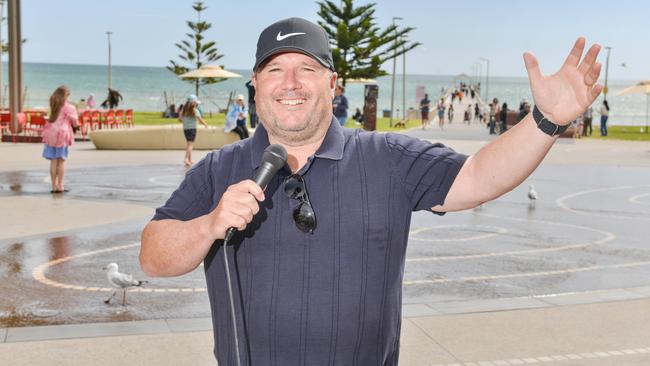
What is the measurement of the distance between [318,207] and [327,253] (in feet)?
0.47

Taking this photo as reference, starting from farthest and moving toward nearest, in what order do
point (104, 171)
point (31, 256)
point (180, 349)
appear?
point (104, 171) < point (31, 256) < point (180, 349)

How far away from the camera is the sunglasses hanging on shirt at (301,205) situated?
2467mm

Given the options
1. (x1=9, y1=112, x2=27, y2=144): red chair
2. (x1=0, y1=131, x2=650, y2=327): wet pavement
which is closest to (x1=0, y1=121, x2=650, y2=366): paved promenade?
(x1=0, y1=131, x2=650, y2=327): wet pavement

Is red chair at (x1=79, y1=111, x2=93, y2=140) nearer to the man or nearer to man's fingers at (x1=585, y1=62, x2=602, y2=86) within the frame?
the man

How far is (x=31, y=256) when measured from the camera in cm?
908

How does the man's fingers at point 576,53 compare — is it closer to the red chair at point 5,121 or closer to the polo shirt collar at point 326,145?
the polo shirt collar at point 326,145

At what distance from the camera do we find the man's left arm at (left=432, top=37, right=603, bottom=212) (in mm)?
2395

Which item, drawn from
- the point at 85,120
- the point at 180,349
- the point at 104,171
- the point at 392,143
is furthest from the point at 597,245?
the point at 85,120

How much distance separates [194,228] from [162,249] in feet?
0.58

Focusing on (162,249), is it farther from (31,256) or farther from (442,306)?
(31,256)

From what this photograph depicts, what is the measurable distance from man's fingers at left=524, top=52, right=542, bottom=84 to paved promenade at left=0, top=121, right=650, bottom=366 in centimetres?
346

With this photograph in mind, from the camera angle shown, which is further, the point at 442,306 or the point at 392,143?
the point at 442,306

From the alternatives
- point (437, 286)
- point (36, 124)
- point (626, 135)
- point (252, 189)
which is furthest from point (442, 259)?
point (626, 135)

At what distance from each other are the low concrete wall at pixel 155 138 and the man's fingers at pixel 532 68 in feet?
70.8
